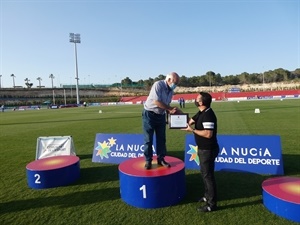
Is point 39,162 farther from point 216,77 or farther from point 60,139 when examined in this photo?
point 216,77

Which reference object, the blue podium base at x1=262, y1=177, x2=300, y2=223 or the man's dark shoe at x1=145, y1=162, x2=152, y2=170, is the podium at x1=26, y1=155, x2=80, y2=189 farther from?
the blue podium base at x1=262, y1=177, x2=300, y2=223

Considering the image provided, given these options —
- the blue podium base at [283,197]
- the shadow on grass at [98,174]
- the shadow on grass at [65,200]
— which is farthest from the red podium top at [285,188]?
the shadow on grass at [98,174]

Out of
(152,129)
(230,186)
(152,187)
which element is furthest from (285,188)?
(152,129)

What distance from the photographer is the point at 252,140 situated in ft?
20.5

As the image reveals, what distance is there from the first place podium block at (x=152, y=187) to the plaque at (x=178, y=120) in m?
0.94

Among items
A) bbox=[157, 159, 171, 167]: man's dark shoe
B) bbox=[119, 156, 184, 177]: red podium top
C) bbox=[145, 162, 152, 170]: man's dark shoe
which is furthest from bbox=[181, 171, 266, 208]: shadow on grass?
bbox=[145, 162, 152, 170]: man's dark shoe

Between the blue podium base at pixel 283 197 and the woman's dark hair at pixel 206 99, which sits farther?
the woman's dark hair at pixel 206 99

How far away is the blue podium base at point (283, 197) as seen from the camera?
12.3 feet

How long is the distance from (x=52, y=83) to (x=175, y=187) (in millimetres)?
150127

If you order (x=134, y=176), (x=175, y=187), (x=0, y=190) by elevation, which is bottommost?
(x=0, y=190)

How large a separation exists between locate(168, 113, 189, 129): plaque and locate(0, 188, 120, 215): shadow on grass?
2027mm

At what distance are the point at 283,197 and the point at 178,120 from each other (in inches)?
86.5

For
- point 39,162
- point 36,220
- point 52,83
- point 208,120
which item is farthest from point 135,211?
point 52,83

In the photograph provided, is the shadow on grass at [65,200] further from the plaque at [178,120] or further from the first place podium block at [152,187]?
the plaque at [178,120]
